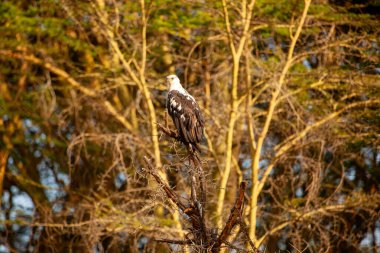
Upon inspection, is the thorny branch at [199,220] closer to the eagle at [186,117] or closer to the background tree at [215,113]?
the eagle at [186,117]

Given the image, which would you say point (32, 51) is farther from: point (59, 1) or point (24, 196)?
point (24, 196)

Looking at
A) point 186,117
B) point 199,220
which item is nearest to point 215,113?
point 186,117

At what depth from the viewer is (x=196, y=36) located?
11992 millimetres

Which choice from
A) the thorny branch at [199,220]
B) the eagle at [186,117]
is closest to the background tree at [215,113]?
the eagle at [186,117]

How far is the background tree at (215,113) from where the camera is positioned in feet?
32.9

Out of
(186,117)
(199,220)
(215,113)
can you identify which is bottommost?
(215,113)

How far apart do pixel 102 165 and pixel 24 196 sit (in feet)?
8.41

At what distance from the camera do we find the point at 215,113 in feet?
36.2

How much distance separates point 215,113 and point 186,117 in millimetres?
3740

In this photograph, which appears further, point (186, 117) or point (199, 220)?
point (186, 117)

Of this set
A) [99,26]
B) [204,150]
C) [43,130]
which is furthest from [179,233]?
[43,130]

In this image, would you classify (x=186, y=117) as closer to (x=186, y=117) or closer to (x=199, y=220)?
(x=186, y=117)

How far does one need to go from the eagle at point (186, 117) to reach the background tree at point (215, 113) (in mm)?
856

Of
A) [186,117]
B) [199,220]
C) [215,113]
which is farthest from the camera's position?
[215,113]
